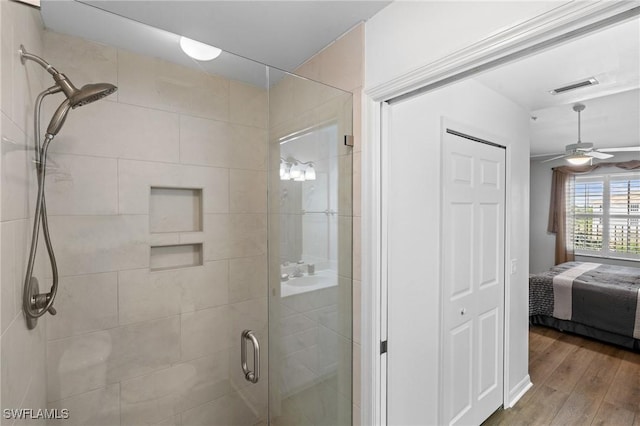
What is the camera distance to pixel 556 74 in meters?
1.76

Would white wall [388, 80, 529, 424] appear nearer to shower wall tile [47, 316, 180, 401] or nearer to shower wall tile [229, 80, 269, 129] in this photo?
shower wall tile [229, 80, 269, 129]

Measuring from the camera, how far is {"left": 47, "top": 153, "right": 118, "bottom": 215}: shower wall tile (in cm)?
99

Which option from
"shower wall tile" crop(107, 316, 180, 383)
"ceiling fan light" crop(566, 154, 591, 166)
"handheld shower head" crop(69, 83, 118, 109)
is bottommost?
"shower wall tile" crop(107, 316, 180, 383)

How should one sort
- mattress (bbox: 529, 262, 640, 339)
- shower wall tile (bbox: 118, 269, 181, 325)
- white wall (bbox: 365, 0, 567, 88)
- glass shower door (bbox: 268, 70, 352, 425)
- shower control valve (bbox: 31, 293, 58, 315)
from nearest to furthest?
white wall (bbox: 365, 0, 567, 88), shower control valve (bbox: 31, 293, 58, 315), shower wall tile (bbox: 118, 269, 181, 325), glass shower door (bbox: 268, 70, 352, 425), mattress (bbox: 529, 262, 640, 339)

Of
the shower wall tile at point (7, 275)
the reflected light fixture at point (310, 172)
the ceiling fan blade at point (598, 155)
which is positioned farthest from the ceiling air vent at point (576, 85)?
the shower wall tile at point (7, 275)

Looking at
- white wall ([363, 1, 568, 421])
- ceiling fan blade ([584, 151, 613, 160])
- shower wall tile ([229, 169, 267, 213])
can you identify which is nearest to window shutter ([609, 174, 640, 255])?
ceiling fan blade ([584, 151, 613, 160])

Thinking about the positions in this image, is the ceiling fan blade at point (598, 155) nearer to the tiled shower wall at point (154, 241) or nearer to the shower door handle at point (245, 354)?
the tiled shower wall at point (154, 241)

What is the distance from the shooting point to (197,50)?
48.5 inches

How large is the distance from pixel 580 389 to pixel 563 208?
66.7 inches

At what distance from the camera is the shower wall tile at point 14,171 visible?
0.72 meters

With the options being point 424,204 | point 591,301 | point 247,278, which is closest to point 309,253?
point 247,278

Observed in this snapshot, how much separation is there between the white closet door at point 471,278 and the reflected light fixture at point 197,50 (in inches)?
53.2

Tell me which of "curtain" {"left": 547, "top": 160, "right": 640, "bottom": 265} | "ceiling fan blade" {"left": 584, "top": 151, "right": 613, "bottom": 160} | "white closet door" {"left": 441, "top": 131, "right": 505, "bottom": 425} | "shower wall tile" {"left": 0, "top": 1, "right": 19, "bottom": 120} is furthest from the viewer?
"curtain" {"left": 547, "top": 160, "right": 640, "bottom": 265}

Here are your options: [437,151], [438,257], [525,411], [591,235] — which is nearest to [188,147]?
[437,151]
